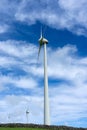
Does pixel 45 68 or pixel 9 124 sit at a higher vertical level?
pixel 45 68

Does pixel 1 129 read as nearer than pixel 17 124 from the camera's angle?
Yes

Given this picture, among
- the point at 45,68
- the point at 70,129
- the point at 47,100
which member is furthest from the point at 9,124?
the point at 45,68

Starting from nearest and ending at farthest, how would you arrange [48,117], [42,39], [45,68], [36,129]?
[36,129] → [48,117] → [45,68] → [42,39]

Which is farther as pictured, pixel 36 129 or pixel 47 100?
pixel 47 100

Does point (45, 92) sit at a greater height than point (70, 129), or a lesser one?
greater

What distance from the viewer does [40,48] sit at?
253 feet

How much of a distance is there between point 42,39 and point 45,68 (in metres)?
10.5

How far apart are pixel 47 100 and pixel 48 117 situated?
3060mm

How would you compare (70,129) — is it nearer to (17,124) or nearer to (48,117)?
(17,124)

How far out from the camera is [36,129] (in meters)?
49.2

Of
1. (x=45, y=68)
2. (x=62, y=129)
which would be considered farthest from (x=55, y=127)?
(x=45, y=68)

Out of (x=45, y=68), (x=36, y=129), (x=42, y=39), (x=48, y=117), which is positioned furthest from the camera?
(x=42, y=39)

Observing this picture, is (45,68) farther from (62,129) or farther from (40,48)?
(62,129)

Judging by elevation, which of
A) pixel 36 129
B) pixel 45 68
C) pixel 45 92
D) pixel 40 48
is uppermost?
pixel 40 48
